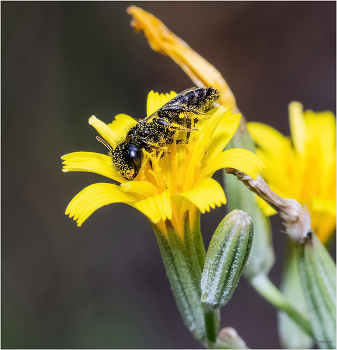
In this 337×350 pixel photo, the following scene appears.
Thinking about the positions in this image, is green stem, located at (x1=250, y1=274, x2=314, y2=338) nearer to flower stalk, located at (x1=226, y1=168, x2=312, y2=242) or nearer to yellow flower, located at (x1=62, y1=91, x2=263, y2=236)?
flower stalk, located at (x1=226, y1=168, x2=312, y2=242)

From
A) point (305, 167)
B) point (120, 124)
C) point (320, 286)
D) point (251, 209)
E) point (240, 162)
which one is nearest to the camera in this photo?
point (240, 162)

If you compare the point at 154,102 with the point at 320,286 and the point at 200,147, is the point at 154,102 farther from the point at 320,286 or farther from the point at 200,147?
the point at 320,286

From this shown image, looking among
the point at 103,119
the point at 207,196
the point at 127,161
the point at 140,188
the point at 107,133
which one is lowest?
the point at 207,196

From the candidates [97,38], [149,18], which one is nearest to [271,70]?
[97,38]

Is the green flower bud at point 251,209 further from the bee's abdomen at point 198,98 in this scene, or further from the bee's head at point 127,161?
the bee's head at point 127,161

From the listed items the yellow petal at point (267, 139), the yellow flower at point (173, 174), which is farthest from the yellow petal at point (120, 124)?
the yellow petal at point (267, 139)

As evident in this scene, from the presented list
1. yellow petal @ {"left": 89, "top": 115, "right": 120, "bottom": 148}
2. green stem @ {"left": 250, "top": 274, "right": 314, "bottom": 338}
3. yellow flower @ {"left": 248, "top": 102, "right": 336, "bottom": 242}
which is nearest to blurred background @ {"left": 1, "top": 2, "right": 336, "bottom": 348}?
yellow flower @ {"left": 248, "top": 102, "right": 336, "bottom": 242}

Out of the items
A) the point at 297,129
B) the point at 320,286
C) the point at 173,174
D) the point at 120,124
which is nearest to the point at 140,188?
the point at 173,174

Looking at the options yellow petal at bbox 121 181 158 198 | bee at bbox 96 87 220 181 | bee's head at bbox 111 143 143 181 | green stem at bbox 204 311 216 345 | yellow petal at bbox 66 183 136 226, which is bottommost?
green stem at bbox 204 311 216 345
